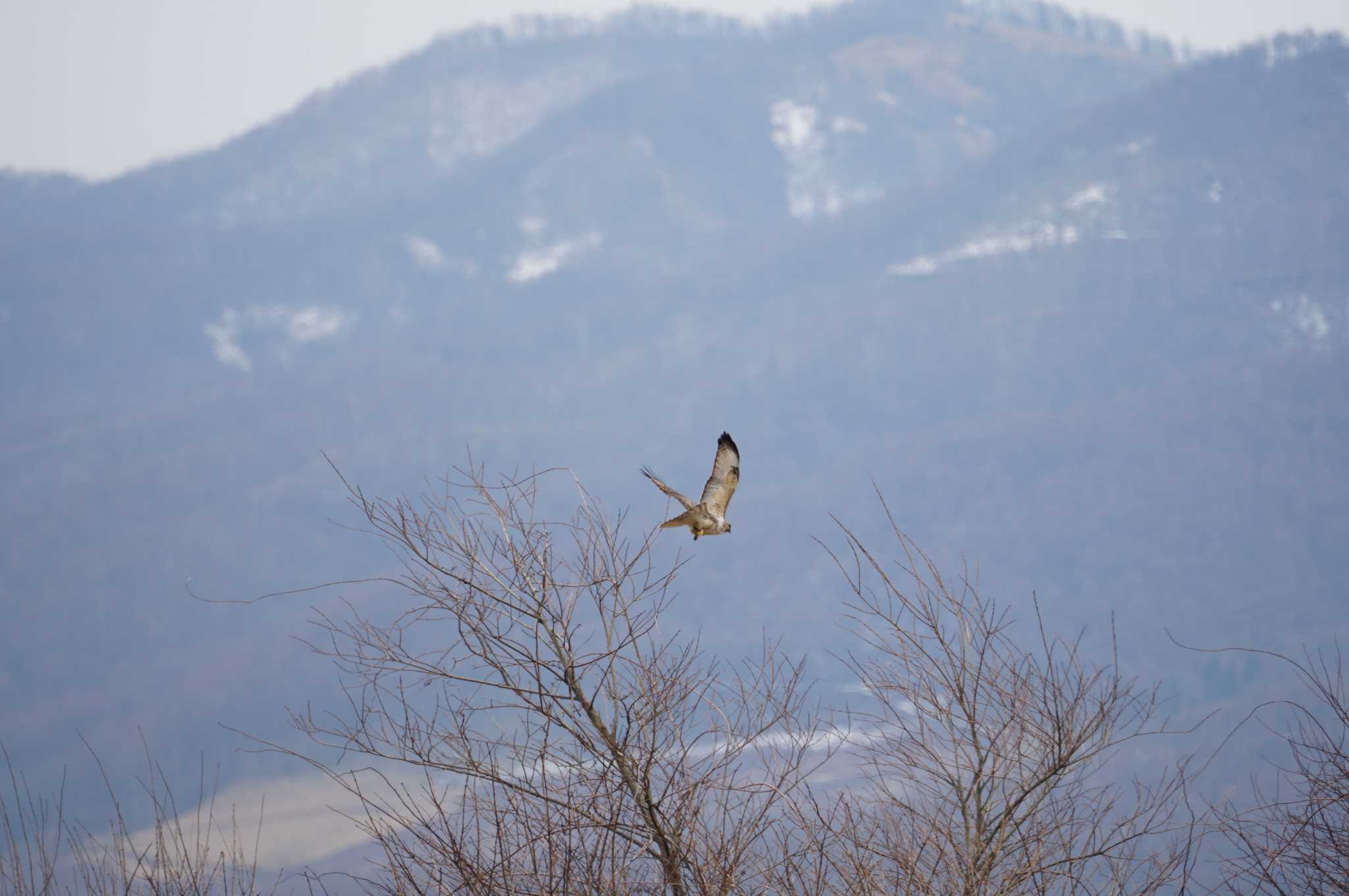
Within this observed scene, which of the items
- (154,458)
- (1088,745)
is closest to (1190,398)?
(154,458)

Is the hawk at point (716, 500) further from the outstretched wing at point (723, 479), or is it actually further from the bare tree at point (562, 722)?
the bare tree at point (562, 722)

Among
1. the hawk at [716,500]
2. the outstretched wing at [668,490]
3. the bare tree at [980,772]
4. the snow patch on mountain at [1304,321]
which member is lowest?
the bare tree at [980,772]

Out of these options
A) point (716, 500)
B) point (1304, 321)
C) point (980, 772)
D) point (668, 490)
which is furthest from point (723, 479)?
point (1304, 321)

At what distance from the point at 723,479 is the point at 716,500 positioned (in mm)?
182

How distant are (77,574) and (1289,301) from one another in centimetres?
14833

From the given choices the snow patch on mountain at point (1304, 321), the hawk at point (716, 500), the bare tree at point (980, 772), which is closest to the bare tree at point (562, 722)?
the hawk at point (716, 500)

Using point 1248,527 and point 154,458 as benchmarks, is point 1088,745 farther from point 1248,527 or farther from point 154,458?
point 154,458

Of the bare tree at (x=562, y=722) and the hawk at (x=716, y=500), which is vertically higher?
the hawk at (x=716, y=500)

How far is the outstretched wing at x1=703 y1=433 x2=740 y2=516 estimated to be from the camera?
29.7ft

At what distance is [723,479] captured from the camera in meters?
9.26

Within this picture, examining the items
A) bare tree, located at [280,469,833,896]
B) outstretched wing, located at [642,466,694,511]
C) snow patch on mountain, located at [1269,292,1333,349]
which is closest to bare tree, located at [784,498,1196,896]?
bare tree, located at [280,469,833,896]

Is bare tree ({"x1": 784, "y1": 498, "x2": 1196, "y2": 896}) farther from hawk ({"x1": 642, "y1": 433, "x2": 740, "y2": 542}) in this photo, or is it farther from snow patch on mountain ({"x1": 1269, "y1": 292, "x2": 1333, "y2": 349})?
snow patch on mountain ({"x1": 1269, "y1": 292, "x2": 1333, "y2": 349})

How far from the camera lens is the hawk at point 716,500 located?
8672 millimetres

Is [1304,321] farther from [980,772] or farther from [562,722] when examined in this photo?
[562,722]
